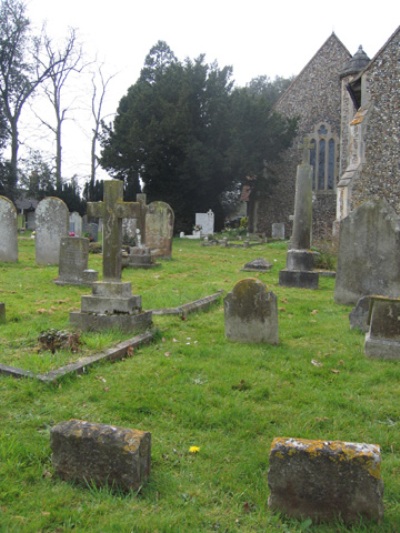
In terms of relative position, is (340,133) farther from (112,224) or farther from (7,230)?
(112,224)

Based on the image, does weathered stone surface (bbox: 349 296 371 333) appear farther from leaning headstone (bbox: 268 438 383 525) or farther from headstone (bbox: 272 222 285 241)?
headstone (bbox: 272 222 285 241)

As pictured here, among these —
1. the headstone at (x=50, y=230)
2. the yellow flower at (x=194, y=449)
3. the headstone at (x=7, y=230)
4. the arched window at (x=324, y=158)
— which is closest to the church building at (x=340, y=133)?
the arched window at (x=324, y=158)

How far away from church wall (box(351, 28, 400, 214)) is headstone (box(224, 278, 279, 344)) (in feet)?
40.6

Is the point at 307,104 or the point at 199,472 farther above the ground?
the point at 307,104

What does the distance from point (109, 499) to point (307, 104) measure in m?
31.3

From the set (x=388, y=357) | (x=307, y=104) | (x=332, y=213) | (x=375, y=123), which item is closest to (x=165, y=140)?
(x=307, y=104)

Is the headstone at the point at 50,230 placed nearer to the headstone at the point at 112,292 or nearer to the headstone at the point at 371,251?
the headstone at the point at 112,292

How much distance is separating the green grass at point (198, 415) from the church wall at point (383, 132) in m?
11.5

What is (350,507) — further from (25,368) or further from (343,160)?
(343,160)

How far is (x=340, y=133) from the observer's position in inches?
1134

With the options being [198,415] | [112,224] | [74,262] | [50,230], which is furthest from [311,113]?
[198,415]

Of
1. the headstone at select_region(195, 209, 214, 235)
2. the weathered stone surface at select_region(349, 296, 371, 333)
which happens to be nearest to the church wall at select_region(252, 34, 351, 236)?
the headstone at select_region(195, 209, 214, 235)

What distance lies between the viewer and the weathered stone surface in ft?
20.9

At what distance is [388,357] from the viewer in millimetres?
5203
